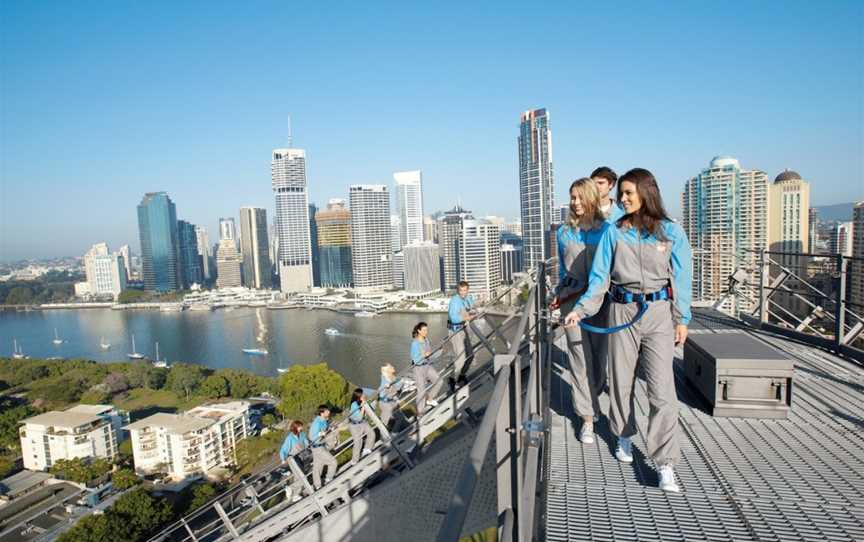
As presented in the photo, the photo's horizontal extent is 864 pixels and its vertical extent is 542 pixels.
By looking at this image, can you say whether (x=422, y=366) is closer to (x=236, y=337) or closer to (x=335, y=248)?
(x=236, y=337)

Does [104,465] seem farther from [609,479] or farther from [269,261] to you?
[269,261]

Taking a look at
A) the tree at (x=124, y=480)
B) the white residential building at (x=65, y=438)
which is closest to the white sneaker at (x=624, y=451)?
the tree at (x=124, y=480)

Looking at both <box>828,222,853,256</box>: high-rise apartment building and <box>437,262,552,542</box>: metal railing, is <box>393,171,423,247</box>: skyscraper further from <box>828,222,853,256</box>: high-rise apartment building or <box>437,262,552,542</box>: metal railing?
<box>437,262,552,542</box>: metal railing

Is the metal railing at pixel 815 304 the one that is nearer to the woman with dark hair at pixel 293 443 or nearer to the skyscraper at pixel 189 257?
the woman with dark hair at pixel 293 443

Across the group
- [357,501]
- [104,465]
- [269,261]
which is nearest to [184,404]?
[104,465]

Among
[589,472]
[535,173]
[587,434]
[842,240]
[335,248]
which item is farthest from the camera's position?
[335,248]

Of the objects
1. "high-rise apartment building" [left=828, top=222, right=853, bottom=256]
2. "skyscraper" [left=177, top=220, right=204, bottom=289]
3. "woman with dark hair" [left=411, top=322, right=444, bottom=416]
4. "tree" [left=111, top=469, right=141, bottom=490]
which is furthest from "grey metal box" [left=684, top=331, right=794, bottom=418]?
"skyscraper" [left=177, top=220, right=204, bottom=289]

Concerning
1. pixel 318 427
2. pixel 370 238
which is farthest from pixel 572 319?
pixel 370 238
